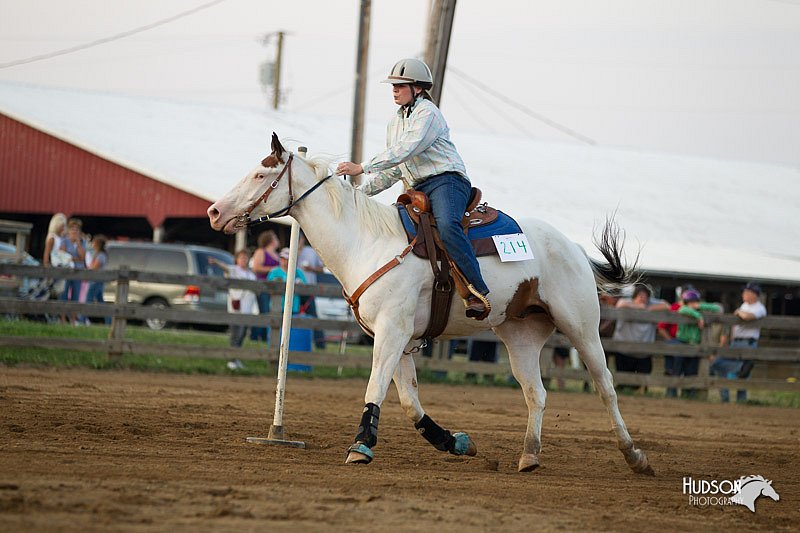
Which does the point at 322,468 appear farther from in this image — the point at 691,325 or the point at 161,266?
the point at 161,266

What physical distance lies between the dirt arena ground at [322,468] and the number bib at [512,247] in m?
1.56

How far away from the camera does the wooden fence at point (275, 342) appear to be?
1500 cm

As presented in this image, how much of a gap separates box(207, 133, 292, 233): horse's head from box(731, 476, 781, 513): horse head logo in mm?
3794

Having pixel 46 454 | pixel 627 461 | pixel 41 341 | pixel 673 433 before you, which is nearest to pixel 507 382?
pixel 673 433

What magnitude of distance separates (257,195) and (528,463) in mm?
2822

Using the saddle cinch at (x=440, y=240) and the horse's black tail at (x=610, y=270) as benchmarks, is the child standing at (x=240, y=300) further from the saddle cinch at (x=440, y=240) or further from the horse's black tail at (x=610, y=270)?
the saddle cinch at (x=440, y=240)

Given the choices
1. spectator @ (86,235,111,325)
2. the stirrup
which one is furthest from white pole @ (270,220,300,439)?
spectator @ (86,235,111,325)

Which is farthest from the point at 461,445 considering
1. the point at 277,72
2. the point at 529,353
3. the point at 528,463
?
the point at 277,72

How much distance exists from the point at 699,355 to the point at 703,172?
23.9 meters

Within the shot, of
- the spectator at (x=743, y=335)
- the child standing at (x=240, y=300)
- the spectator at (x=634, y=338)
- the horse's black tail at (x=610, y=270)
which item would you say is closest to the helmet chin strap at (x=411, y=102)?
the horse's black tail at (x=610, y=270)

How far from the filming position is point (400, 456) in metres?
7.98

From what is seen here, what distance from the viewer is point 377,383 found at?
714cm

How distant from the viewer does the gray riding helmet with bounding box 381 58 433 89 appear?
25.4ft

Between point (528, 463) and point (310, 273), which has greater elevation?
point (310, 273)
